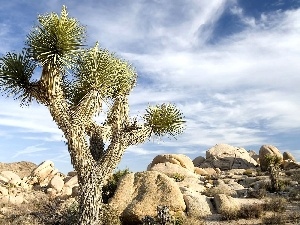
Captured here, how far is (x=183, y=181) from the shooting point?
80.9ft

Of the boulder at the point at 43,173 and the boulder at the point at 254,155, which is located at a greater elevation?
the boulder at the point at 254,155

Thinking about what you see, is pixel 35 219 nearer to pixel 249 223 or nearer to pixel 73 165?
pixel 73 165

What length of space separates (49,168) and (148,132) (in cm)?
2125

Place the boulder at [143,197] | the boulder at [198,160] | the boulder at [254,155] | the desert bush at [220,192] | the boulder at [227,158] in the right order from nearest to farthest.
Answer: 1. the boulder at [143,197]
2. the desert bush at [220,192]
3. the boulder at [227,158]
4. the boulder at [198,160]
5. the boulder at [254,155]

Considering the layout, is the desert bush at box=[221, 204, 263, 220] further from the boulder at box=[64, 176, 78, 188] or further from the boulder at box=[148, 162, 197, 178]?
the boulder at box=[64, 176, 78, 188]

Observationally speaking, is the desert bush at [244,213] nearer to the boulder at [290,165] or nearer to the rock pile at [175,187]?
the rock pile at [175,187]

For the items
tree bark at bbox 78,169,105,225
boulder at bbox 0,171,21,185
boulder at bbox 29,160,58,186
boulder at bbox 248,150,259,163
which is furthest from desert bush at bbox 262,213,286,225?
boulder at bbox 248,150,259,163

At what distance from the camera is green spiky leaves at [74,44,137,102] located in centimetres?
1395

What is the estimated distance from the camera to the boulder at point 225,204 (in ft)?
52.8

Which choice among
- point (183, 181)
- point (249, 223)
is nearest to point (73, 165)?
point (249, 223)

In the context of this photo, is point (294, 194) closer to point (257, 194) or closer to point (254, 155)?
point (257, 194)

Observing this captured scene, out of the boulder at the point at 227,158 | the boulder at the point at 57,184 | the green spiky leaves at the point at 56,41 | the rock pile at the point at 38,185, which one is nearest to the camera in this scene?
the green spiky leaves at the point at 56,41

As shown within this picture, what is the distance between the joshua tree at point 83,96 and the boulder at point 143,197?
5.88ft

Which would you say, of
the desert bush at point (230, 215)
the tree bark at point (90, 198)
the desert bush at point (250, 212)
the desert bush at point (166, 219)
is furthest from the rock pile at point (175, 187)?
the tree bark at point (90, 198)
